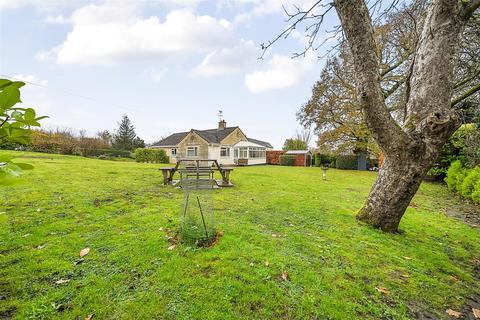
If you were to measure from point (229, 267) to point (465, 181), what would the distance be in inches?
415

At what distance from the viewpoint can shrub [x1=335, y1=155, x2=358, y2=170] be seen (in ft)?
79.3

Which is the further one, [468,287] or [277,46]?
[277,46]

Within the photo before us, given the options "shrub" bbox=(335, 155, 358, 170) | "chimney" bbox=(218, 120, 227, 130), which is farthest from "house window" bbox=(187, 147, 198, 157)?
"shrub" bbox=(335, 155, 358, 170)

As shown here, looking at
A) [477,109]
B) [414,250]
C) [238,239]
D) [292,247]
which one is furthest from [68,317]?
[477,109]

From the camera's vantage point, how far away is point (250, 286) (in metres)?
2.60

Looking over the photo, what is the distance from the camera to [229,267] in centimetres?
292

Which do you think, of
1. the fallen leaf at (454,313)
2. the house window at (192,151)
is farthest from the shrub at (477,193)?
the house window at (192,151)

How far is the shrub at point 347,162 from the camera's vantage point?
2417cm

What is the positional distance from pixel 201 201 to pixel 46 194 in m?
4.94

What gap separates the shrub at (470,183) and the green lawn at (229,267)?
14.7 feet

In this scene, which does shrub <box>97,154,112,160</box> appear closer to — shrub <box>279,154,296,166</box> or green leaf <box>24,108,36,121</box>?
shrub <box>279,154,296,166</box>

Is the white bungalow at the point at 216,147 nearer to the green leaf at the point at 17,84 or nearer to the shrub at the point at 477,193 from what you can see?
the shrub at the point at 477,193

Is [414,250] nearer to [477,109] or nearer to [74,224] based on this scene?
[74,224]

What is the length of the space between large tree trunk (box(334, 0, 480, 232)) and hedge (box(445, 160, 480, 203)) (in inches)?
239
